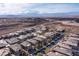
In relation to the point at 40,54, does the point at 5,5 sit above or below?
above

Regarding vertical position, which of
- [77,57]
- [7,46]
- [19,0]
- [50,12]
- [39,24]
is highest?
[19,0]

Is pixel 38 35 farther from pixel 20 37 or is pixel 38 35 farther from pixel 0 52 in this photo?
pixel 0 52

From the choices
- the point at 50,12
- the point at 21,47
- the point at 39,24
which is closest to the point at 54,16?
the point at 50,12

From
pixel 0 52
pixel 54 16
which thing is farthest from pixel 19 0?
pixel 0 52

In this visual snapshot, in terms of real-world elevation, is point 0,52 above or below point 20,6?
below

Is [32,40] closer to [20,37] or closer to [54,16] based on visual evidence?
[20,37]

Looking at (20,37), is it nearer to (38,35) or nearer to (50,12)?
(38,35)

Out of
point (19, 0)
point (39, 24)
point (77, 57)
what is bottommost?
point (77, 57)

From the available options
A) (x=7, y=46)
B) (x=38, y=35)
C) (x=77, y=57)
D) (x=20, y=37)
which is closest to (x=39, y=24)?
(x=38, y=35)
